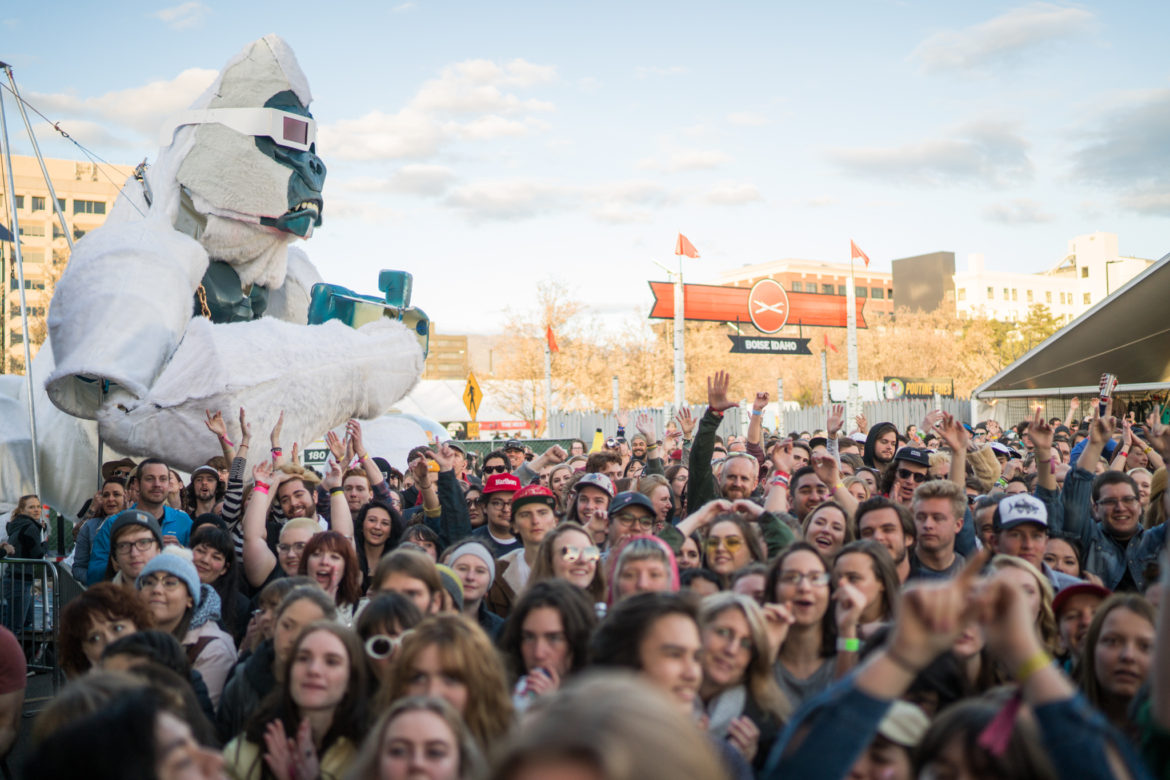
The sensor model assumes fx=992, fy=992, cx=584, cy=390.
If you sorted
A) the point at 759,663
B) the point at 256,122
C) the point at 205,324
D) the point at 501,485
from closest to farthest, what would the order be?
the point at 759,663, the point at 501,485, the point at 205,324, the point at 256,122

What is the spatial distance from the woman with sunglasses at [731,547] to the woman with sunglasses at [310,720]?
7.42 ft

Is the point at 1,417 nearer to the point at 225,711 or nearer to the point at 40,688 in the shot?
the point at 40,688

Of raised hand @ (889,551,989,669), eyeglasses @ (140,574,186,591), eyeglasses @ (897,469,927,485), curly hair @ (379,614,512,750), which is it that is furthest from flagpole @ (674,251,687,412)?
raised hand @ (889,551,989,669)

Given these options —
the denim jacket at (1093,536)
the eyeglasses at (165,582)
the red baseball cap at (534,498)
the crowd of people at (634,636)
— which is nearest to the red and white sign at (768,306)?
the crowd of people at (634,636)

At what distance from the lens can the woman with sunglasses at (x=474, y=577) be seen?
5.32 meters

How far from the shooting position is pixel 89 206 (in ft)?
288

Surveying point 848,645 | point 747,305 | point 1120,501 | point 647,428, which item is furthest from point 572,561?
point 747,305

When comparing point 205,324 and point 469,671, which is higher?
point 205,324

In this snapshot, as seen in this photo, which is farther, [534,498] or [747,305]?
[747,305]

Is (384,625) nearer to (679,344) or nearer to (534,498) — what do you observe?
(534,498)

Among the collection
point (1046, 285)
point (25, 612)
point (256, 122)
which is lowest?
point (25, 612)

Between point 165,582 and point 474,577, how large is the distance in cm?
157

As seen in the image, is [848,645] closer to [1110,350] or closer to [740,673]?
[740,673]

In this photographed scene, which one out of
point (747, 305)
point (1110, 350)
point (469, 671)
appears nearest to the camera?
point (469, 671)
